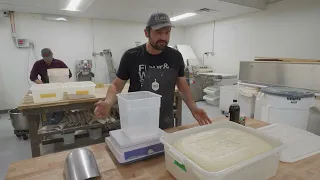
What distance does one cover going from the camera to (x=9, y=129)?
12.8 feet

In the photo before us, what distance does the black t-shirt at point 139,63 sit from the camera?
1636 millimetres

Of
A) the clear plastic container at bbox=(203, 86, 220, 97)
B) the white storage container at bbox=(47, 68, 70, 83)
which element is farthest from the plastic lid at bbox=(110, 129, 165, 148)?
the clear plastic container at bbox=(203, 86, 220, 97)

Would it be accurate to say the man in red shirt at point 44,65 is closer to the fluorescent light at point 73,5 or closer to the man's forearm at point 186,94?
the fluorescent light at point 73,5

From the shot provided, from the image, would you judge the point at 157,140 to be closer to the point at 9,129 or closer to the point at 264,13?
the point at 9,129

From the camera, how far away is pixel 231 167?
674mm

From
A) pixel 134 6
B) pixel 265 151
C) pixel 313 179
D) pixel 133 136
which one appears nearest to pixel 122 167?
pixel 133 136

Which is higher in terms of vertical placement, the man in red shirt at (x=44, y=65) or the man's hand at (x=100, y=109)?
the man in red shirt at (x=44, y=65)

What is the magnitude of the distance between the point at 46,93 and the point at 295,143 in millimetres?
2603

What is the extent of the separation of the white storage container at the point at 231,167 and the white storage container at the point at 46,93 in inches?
81.3

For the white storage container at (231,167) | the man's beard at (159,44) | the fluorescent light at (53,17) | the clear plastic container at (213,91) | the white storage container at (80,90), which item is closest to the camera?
the white storage container at (231,167)

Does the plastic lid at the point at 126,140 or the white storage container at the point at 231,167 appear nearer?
the white storage container at the point at 231,167

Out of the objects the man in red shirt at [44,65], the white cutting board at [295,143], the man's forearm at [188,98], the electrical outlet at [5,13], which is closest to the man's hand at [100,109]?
the man's forearm at [188,98]

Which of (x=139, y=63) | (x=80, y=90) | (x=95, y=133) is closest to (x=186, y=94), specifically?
(x=139, y=63)

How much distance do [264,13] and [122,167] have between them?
16.5 feet
